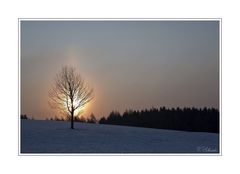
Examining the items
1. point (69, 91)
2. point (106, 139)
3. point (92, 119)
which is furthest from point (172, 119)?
point (69, 91)

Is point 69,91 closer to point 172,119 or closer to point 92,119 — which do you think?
point 92,119

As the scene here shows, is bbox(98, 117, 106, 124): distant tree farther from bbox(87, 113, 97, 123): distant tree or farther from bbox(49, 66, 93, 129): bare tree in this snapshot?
bbox(49, 66, 93, 129): bare tree

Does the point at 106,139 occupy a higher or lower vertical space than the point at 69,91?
lower

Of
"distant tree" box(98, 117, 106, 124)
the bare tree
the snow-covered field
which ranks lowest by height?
the snow-covered field

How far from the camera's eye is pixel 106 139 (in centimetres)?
1153

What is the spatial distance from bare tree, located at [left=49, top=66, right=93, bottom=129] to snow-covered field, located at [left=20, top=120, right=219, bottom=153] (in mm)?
339

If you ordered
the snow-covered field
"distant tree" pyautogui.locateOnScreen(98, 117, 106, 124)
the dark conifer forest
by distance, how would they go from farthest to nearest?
"distant tree" pyautogui.locateOnScreen(98, 117, 106, 124) < the dark conifer forest < the snow-covered field

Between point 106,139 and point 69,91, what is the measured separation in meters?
1.37

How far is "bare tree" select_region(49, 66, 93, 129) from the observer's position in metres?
11.1

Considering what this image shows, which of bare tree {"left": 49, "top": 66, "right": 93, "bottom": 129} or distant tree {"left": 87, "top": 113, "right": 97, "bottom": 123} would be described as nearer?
bare tree {"left": 49, "top": 66, "right": 93, "bottom": 129}

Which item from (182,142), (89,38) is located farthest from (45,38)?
(182,142)

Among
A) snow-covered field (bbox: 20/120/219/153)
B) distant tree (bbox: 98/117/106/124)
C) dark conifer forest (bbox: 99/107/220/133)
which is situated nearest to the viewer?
snow-covered field (bbox: 20/120/219/153)

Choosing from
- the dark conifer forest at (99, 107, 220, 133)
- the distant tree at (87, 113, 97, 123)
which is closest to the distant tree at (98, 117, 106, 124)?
the dark conifer forest at (99, 107, 220, 133)

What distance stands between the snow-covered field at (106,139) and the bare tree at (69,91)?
0.34 m
